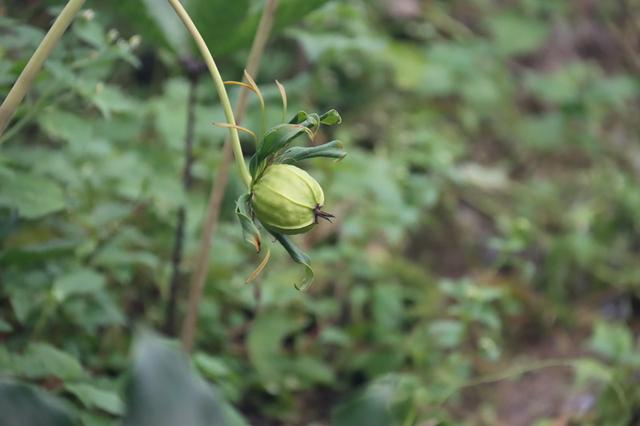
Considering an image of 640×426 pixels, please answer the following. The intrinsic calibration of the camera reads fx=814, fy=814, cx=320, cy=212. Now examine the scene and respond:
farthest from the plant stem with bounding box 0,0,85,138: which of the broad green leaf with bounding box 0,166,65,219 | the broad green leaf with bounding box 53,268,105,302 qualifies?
the broad green leaf with bounding box 53,268,105,302

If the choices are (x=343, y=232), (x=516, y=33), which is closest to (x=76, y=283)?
(x=343, y=232)

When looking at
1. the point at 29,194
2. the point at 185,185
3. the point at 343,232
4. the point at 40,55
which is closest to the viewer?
the point at 40,55

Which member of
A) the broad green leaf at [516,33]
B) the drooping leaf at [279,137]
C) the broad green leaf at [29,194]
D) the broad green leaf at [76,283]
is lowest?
the broad green leaf at [516,33]

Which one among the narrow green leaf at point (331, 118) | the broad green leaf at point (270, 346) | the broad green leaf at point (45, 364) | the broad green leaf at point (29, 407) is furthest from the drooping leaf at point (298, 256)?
the broad green leaf at point (270, 346)

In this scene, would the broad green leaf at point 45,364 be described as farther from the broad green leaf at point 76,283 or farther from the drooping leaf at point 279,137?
the drooping leaf at point 279,137

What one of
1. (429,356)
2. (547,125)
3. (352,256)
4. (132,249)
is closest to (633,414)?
(429,356)

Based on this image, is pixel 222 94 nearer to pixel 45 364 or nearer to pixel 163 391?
pixel 163 391
